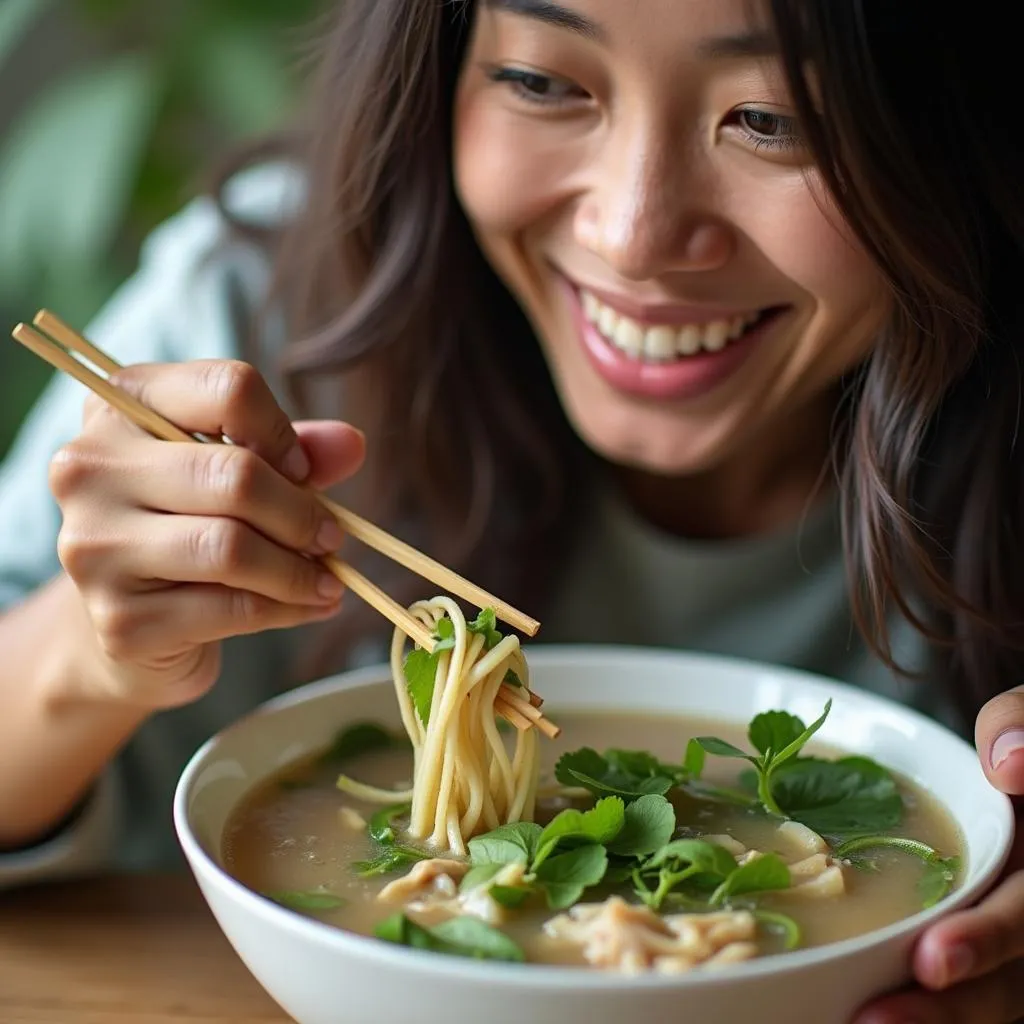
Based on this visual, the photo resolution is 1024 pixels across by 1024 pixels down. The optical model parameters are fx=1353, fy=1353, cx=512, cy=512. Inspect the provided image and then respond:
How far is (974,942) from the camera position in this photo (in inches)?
35.2

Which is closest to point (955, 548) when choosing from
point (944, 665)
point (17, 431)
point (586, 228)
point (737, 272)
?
point (944, 665)

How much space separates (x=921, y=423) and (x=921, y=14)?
1.16 feet

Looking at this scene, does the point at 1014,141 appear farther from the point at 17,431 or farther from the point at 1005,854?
the point at 17,431

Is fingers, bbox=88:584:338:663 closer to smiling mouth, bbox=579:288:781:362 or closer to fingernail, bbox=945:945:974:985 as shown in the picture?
smiling mouth, bbox=579:288:781:362

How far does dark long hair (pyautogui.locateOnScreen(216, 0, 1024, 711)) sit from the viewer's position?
42.3 inches

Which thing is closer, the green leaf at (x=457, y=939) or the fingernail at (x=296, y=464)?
the green leaf at (x=457, y=939)

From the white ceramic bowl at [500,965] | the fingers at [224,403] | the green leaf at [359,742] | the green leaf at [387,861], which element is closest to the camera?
the white ceramic bowl at [500,965]

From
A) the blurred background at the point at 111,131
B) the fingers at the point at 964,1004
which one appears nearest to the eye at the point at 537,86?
the fingers at the point at 964,1004

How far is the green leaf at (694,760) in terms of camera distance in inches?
45.4

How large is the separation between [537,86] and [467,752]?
60cm

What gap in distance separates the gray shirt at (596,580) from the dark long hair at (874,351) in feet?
0.27

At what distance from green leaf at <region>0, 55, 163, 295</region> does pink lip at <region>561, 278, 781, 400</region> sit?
4.23ft

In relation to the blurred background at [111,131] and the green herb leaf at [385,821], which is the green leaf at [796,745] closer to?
the green herb leaf at [385,821]

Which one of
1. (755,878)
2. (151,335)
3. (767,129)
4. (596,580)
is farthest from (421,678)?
(151,335)
